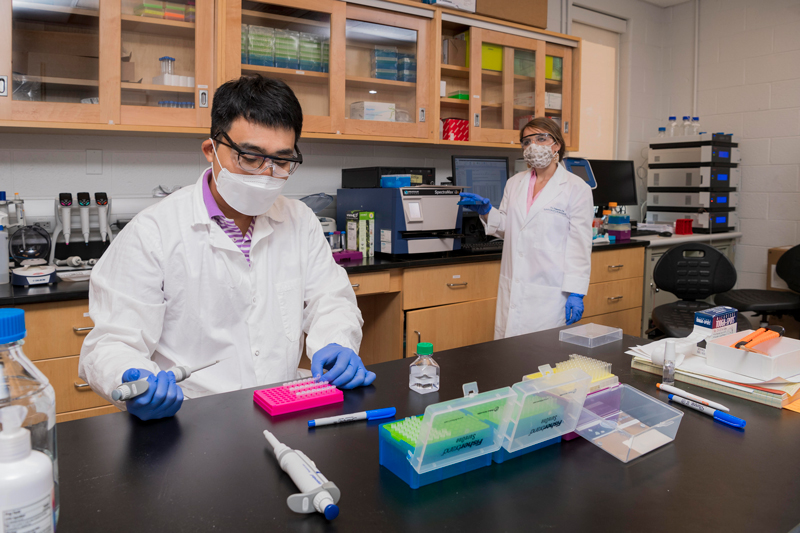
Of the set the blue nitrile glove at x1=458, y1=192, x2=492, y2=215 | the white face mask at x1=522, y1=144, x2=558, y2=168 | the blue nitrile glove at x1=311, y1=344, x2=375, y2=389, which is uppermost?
the white face mask at x1=522, y1=144, x2=558, y2=168

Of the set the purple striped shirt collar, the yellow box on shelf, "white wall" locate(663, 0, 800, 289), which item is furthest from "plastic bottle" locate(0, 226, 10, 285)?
"white wall" locate(663, 0, 800, 289)

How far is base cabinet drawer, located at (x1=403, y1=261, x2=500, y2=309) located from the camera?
9.20ft

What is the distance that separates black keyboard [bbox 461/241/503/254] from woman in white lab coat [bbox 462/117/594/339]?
33 centimetres

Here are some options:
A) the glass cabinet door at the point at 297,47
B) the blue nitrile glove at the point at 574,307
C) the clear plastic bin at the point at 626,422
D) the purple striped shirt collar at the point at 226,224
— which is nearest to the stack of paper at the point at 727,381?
the clear plastic bin at the point at 626,422

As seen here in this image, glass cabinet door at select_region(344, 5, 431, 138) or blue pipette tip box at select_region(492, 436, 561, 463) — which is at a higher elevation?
glass cabinet door at select_region(344, 5, 431, 138)

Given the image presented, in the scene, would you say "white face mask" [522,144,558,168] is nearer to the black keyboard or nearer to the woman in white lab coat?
the woman in white lab coat

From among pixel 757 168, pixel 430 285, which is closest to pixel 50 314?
pixel 430 285

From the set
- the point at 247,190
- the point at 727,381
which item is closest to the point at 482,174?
the point at 247,190

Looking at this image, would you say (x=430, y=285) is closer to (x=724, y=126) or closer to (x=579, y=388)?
(x=579, y=388)

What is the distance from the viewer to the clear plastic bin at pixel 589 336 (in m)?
1.51

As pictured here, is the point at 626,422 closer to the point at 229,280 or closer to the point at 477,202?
the point at 229,280

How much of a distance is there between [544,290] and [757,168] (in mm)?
2789

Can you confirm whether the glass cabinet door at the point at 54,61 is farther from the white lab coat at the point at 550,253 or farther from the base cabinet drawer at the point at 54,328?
the white lab coat at the point at 550,253

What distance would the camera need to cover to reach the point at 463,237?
3.11m
